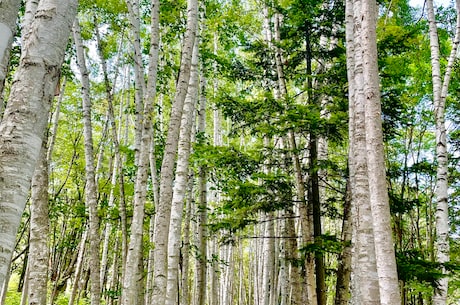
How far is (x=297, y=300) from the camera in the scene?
22.6 ft

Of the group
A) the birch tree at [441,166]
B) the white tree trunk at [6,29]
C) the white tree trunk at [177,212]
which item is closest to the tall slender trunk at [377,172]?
the white tree trunk at [6,29]

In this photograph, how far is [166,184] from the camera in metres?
4.87

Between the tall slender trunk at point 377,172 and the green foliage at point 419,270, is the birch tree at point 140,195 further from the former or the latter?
the green foliage at point 419,270

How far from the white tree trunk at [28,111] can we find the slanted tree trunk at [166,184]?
3.31m

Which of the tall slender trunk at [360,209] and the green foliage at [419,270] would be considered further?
the green foliage at [419,270]

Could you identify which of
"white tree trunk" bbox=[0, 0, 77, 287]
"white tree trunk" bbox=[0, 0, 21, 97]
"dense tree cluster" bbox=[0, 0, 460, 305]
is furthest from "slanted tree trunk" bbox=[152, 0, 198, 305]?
"white tree trunk" bbox=[0, 0, 21, 97]

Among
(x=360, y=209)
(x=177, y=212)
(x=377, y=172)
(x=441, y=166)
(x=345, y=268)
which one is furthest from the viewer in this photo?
(x=441, y=166)

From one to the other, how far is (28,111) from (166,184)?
136 inches

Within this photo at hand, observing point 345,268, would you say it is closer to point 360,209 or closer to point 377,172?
point 360,209

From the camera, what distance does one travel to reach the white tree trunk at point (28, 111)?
1342mm

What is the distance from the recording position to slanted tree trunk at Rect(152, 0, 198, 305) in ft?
15.3

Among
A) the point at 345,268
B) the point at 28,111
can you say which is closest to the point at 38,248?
the point at 28,111

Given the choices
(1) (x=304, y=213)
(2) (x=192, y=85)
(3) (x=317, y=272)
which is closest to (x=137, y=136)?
(2) (x=192, y=85)

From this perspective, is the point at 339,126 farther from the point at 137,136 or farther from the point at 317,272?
the point at 137,136
